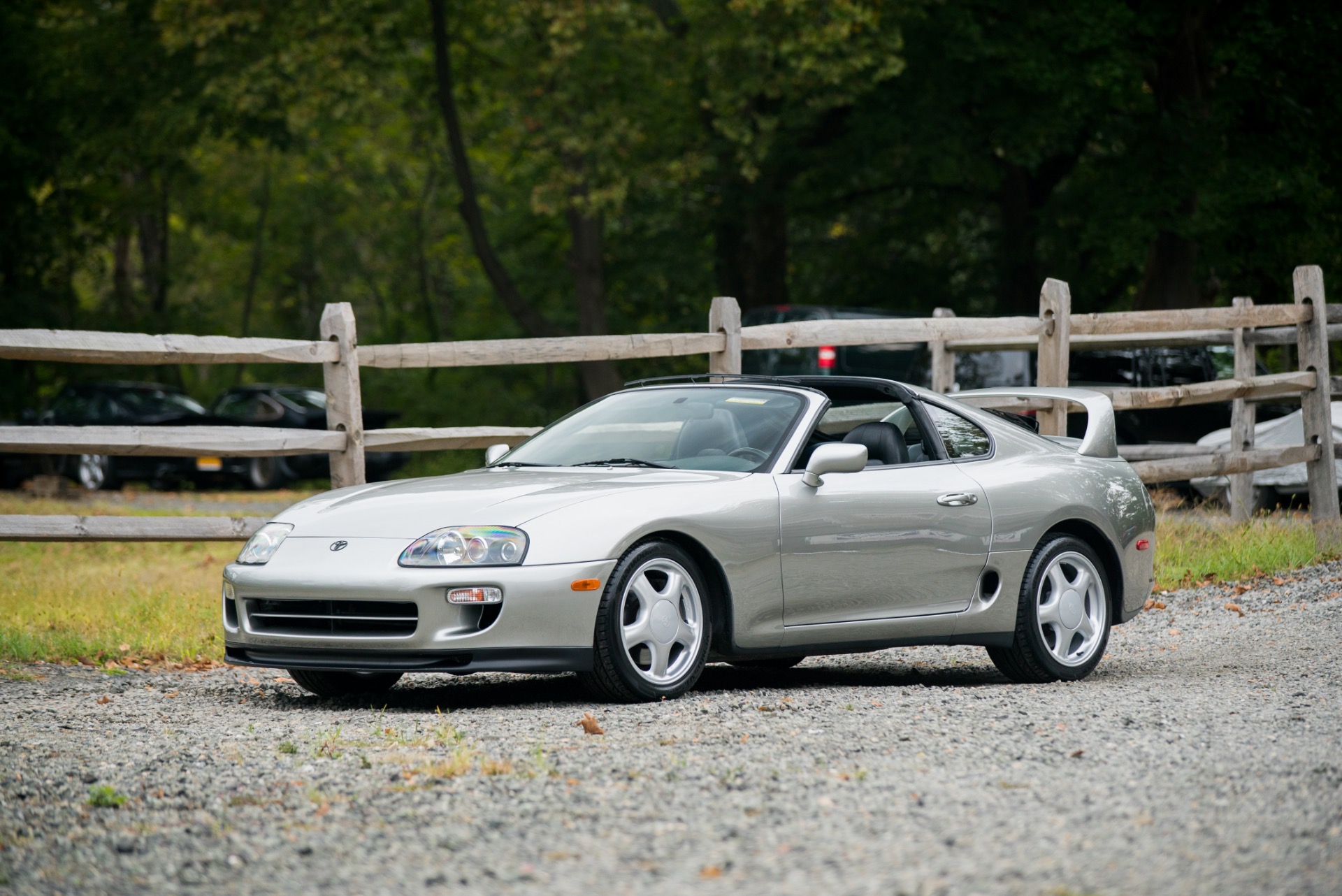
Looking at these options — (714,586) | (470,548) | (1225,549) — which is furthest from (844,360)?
(470,548)

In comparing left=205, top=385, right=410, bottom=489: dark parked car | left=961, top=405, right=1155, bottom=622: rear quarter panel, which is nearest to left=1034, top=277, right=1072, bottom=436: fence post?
left=961, top=405, right=1155, bottom=622: rear quarter panel

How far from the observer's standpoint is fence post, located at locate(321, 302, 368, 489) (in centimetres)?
886

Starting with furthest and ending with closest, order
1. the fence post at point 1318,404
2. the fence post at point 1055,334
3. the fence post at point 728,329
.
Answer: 1. the fence post at point 1318,404
2. the fence post at point 1055,334
3. the fence post at point 728,329

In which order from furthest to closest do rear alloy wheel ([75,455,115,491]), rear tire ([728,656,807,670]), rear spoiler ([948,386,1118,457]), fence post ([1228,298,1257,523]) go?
1. rear alloy wheel ([75,455,115,491])
2. fence post ([1228,298,1257,523])
3. rear spoiler ([948,386,1118,457])
4. rear tire ([728,656,807,670])

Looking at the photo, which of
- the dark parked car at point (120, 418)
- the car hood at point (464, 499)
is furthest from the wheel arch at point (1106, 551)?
the dark parked car at point (120, 418)

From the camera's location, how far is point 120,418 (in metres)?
25.1

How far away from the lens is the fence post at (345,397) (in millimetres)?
8859

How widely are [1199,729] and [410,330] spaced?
124 ft

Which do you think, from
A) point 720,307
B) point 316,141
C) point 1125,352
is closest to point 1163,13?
point 1125,352

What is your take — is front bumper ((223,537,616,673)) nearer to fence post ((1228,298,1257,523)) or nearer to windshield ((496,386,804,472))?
windshield ((496,386,804,472))

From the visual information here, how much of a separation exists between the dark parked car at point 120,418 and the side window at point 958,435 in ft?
58.4

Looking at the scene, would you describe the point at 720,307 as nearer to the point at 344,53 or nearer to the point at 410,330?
the point at 344,53

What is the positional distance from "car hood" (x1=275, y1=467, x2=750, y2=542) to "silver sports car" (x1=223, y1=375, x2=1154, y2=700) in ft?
0.05

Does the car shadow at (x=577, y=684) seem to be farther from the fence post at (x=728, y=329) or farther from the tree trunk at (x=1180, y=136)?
the tree trunk at (x=1180, y=136)
